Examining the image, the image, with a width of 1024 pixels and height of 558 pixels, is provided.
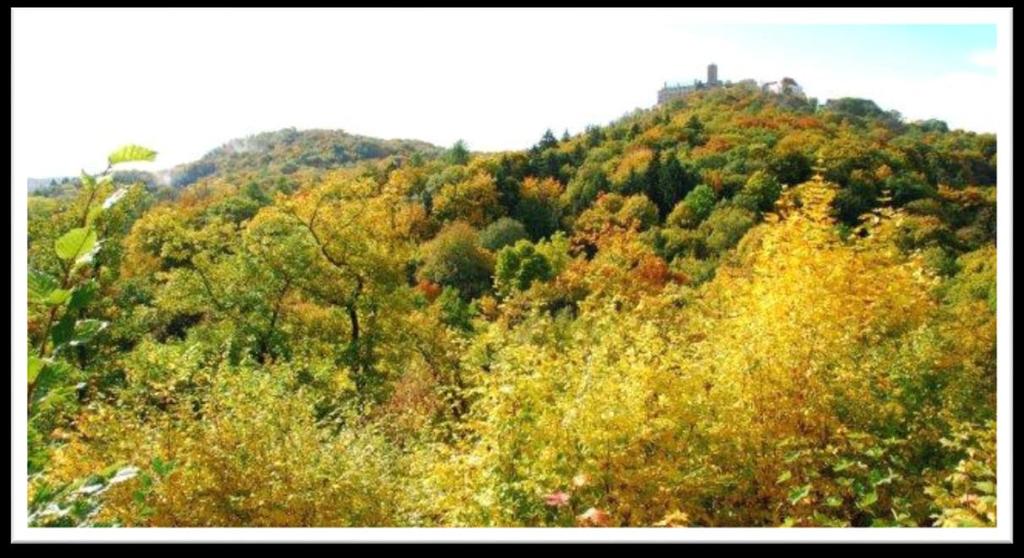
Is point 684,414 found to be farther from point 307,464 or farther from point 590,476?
point 307,464

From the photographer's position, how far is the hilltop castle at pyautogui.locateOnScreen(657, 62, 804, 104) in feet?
115

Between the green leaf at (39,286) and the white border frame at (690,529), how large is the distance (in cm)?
21

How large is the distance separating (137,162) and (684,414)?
127 inches

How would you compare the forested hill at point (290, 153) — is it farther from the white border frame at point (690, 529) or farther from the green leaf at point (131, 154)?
the green leaf at point (131, 154)

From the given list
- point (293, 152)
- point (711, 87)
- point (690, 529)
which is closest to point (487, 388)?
point (690, 529)

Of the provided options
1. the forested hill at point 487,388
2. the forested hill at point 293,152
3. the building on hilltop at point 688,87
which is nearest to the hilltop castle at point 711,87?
the building on hilltop at point 688,87

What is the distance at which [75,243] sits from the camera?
1370 millimetres

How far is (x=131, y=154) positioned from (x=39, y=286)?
0.88ft

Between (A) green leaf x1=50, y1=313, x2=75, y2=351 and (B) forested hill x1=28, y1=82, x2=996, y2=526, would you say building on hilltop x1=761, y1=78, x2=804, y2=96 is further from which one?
(A) green leaf x1=50, y1=313, x2=75, y2=351

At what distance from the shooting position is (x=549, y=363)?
473 cm

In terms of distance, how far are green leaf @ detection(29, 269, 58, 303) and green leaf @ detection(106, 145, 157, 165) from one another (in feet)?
0.73

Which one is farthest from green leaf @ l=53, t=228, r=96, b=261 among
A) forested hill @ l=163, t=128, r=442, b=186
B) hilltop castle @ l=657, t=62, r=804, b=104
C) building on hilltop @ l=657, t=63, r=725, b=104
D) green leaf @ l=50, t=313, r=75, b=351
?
building on hilltop @ l=657, t=63, r=725, b=104

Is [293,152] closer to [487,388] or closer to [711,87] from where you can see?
[711,87]

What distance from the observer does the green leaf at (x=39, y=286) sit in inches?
53.8
